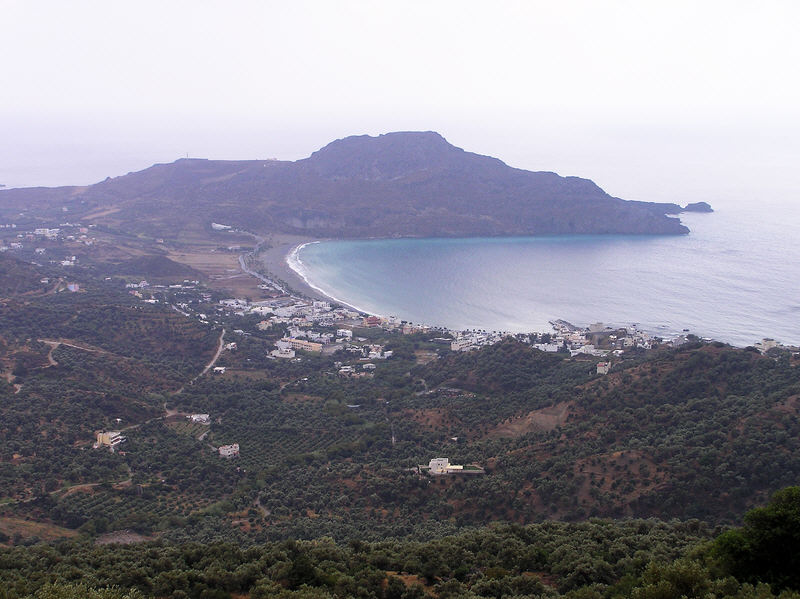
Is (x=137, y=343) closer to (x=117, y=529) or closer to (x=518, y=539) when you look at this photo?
(x=117, y=529)

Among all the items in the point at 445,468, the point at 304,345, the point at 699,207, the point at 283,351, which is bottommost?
the point at 445,468

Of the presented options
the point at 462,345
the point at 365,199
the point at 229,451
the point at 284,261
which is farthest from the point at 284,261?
the point at 229,451

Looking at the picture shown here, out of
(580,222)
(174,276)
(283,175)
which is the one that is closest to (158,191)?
(283,175)

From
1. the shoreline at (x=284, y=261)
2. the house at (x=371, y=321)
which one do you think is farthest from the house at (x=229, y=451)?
the shoreline at (x=284, y=261)

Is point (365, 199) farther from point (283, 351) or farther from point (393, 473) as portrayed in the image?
point (393, 473)

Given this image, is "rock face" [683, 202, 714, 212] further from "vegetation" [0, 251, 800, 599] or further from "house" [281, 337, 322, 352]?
"vegetation" [0, 251, 800, 599]

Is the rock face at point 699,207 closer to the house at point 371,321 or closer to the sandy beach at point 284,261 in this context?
the sandy beach at point 284,261
